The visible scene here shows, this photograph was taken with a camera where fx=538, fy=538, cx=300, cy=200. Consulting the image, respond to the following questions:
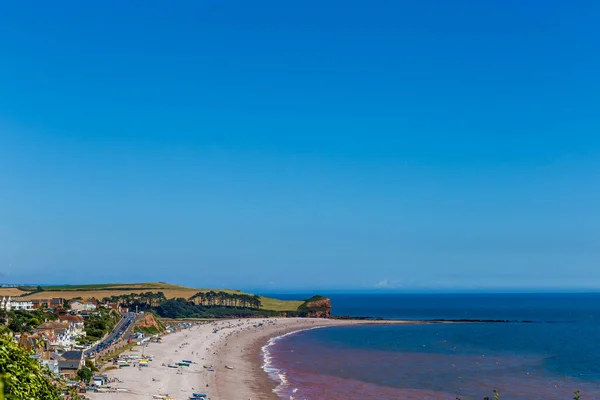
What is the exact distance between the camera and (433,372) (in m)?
71.3

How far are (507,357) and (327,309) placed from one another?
106881mm

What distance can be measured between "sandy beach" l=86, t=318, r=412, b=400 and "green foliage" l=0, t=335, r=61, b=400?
4060 centimetres

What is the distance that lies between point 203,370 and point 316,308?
399ft

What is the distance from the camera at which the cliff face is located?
18625 centimetres

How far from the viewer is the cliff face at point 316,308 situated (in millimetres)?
186250

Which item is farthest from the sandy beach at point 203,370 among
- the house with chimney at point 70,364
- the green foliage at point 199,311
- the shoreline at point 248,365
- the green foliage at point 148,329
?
the green foliage at point 199,311

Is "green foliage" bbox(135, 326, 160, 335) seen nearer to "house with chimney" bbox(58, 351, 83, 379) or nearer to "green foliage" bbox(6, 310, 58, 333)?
"green foliage" bbox(6, 310, 58, 333)

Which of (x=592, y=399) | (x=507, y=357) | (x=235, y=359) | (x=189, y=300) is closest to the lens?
(x=592, y=399)

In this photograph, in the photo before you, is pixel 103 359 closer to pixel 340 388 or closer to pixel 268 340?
pixel 340 388

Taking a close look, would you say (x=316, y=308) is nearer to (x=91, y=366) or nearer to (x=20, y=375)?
(x=91, y=366)

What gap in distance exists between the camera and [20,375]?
37.8ft

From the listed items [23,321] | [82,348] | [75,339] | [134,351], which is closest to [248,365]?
[134,351]

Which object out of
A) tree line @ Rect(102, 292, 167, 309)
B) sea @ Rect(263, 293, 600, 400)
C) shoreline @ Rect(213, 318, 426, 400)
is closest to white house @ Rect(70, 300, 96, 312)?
shoreline @ Rect(213, 318, 426, 400)

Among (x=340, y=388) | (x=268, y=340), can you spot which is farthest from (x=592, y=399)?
(x=268, y=340)
